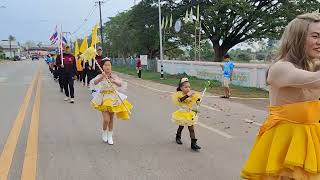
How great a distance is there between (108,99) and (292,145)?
509cm

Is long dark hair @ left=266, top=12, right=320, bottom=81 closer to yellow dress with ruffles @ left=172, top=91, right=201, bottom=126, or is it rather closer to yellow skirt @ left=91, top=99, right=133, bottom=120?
yellow dress with ruffles @ left=172, top=91, right=201, bottom=126

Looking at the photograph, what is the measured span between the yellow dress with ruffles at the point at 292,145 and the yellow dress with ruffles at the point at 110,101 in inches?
189

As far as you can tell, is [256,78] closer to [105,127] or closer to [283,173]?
[105,127]

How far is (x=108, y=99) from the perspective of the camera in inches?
299

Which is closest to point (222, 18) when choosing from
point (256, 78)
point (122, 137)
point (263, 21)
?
Answer: point (263, 21)

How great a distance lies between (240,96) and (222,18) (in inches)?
1051

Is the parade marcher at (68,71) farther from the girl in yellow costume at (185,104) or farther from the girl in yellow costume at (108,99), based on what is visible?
the girl in yellow costume at (185,104)

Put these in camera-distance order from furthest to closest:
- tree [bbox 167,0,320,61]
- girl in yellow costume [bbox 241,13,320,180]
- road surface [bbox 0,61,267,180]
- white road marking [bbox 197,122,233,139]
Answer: tree [bbox 167,0,320,61] < white road marking [bbox 197,122,233,139] < road surface [bbox 0,61,267,180] < girl in yellow costume [bbox 241,13,320,180]

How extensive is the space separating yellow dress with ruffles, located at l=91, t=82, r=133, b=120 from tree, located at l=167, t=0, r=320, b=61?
3162cm

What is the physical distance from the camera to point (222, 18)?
42.2 metres

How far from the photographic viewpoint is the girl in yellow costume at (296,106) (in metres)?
2.72

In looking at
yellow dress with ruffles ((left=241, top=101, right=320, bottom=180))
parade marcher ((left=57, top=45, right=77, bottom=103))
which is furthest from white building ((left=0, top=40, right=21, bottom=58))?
yellow dress with ruffles ((left=241, top=101, right=320, bottom=180))

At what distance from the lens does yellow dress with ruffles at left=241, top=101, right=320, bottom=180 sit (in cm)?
278

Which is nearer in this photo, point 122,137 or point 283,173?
point 283,173
